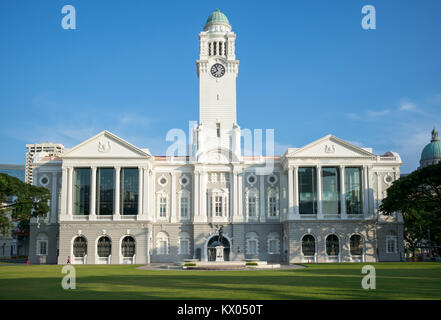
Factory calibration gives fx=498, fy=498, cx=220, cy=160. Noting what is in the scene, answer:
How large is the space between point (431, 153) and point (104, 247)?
87.0 metres

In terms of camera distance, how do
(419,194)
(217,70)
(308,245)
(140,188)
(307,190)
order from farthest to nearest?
(217,70) → (307,190) → (140,188) → (308,245) → (419,194)

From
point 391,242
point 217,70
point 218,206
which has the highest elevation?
point 217,70

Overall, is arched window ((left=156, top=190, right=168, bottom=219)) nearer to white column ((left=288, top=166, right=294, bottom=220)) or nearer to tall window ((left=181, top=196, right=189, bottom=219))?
tall window ((left=181, top=196, right=189, bottom=219))

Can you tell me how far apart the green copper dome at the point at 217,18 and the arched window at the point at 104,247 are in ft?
114

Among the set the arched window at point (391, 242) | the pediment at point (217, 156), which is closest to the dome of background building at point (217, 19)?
the pediment at point (217, 156)

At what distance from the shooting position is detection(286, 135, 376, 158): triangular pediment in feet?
208

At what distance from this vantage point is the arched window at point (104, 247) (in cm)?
6209

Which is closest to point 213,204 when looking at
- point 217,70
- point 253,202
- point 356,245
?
point 253,202

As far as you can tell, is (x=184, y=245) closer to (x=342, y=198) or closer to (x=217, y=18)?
(x=342, y=198)

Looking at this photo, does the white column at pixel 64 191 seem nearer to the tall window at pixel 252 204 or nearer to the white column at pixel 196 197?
the white column at pixel 196 197

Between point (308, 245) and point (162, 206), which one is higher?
point (162, 206)

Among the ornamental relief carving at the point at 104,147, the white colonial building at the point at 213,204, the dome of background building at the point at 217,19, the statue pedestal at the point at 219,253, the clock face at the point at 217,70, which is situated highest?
the dome of background building at the point at 217,19

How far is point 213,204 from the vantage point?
6506cm
